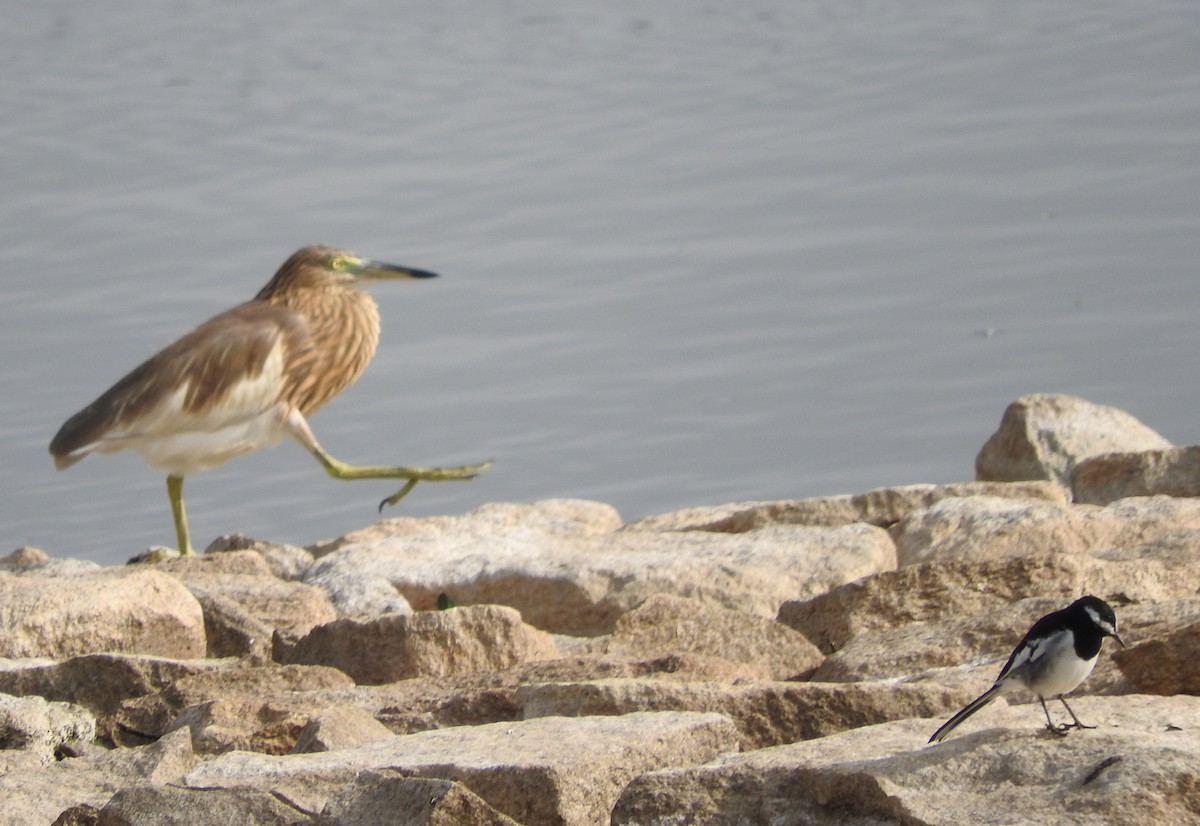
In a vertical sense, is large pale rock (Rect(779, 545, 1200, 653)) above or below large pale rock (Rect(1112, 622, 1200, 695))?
below

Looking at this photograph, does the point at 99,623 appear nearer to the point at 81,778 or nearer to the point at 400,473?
the point at 81,778

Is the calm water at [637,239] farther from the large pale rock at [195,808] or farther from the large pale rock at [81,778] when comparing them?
the large pale rock at [195,808]

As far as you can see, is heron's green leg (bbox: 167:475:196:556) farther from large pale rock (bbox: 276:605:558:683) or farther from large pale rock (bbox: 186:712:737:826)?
large pale rock (bbox: 186:712:737:826)

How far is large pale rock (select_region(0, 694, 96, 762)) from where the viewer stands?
12.0ft

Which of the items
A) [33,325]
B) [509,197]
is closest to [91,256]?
[33,325]

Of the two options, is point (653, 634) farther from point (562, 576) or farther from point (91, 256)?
point (91, 256)

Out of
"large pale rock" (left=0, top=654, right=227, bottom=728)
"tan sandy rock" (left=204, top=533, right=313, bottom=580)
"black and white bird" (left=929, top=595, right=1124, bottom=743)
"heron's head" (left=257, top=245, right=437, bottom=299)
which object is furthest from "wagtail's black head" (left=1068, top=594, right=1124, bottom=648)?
"heron's head" (left=257, top=245, right=437, bottom=299)

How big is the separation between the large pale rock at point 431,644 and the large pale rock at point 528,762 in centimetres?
76

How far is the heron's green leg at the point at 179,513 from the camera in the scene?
23.1 ft

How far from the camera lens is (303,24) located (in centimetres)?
1800

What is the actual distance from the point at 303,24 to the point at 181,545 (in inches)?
461

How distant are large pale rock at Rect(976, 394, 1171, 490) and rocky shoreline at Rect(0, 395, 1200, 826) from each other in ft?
1.41

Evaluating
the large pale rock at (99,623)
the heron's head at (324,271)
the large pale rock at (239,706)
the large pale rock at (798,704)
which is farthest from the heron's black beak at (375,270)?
the large pale rock at (798,704)

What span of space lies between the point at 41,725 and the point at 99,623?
2.24 ft
